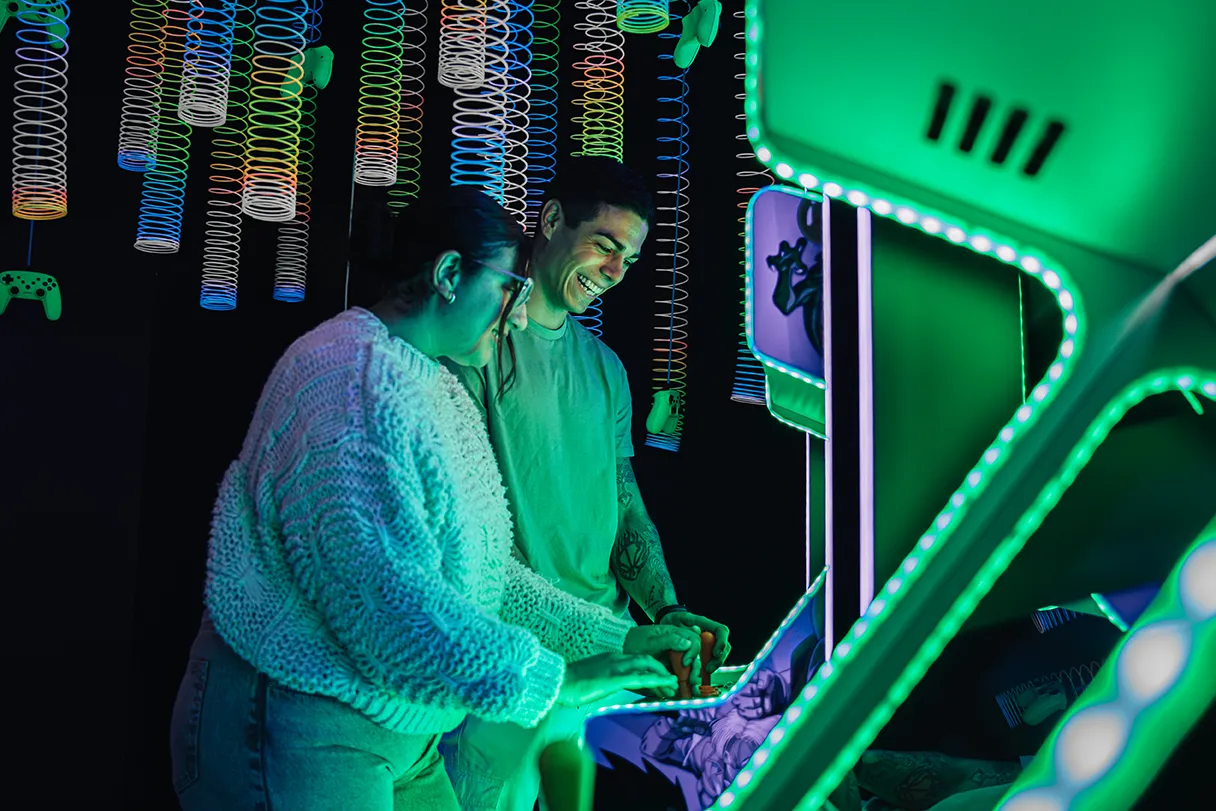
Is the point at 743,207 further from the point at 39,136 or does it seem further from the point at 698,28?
the point at 39,136

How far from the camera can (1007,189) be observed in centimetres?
102

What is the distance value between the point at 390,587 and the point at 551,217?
5.77 feet

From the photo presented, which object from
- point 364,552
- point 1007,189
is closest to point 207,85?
point 364,552

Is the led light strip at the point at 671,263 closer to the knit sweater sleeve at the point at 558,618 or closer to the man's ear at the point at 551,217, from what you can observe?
the man's ear at the point at 551,217

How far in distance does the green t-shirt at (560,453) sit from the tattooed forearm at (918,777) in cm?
73

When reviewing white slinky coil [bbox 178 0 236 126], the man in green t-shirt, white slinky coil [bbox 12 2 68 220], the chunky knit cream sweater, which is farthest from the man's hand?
white slinky coil [bbox 12 2 68 220]

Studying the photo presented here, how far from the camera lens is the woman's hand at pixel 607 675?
157cm

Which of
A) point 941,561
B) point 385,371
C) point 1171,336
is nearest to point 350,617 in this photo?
point 385,371

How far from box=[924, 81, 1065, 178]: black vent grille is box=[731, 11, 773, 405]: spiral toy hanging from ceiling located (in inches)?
116

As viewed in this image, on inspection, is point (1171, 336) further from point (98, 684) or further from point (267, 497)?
point (98, 684)

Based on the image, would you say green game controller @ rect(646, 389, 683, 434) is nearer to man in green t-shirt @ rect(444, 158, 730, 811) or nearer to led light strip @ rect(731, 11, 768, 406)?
led light strip @ rect(731, 11, 768, 406)

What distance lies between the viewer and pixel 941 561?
955 millimetres

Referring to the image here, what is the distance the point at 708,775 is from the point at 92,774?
2.78 meters

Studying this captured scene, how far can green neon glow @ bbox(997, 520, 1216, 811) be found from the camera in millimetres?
585
